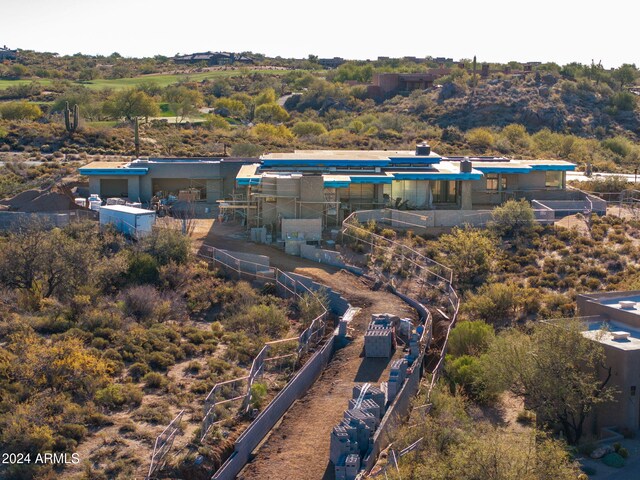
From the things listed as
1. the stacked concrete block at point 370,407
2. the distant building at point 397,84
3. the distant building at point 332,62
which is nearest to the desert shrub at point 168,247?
the stacked concrete block at point 370,407

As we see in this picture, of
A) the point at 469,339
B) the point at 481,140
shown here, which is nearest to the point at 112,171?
the point at 469,339

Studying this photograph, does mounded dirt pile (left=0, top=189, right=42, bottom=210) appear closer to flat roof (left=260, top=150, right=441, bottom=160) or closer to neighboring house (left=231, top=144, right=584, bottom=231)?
neighboring house (left=231, top=144, right=584, bottom=231)

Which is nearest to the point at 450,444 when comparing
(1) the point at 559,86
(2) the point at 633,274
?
(2) the point at 633,274

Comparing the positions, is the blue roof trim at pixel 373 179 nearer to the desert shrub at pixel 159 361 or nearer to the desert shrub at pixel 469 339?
the desert shrub at pixel 469 339

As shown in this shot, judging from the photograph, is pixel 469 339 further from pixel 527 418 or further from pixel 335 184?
pixel 335 184

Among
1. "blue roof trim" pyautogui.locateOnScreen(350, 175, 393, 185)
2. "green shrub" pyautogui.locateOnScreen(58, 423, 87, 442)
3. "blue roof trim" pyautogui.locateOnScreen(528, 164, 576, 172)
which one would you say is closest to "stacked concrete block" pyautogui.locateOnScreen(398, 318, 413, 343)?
"green shrub" pyautogui.locateOnScreen(58, 423, 87, 442)

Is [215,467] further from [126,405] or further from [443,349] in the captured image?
[443,349]

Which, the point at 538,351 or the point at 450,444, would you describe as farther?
the point at 538,351
